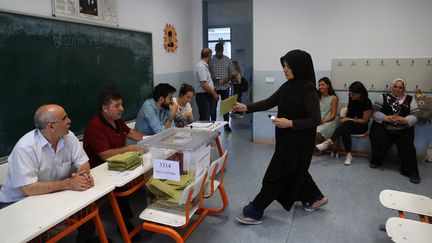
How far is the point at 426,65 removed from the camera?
4.38 m

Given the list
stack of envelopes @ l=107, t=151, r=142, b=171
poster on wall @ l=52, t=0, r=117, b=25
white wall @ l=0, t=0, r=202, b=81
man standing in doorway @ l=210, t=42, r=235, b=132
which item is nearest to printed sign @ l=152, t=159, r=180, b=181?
stack of envelopes @ l=107, t=151, r=142, b=171

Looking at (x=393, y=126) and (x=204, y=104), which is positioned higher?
(x=204, y=104)

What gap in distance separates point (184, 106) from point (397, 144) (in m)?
2.69

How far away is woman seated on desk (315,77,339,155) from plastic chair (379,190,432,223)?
7.31 ft

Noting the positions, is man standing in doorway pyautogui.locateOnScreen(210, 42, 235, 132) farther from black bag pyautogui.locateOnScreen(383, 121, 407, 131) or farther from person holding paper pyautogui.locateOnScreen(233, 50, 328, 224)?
person holding paper pyautogui.locateOnScreen(233, 50, 328, 224)

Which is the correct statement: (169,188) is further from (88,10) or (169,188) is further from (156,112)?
(88,10)

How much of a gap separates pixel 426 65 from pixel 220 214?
11.7ft

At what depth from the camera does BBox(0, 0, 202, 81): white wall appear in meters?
2.80

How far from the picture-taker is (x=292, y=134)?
2510 mm

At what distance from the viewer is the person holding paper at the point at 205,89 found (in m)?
4.95

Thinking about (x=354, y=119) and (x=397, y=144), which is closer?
(x=397, y=144)

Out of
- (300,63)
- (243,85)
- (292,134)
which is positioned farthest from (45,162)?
(243,85)

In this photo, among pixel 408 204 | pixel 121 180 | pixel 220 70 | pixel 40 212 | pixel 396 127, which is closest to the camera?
pixel 40 212

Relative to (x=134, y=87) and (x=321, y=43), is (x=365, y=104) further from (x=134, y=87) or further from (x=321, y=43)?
(x=134, y=87)
